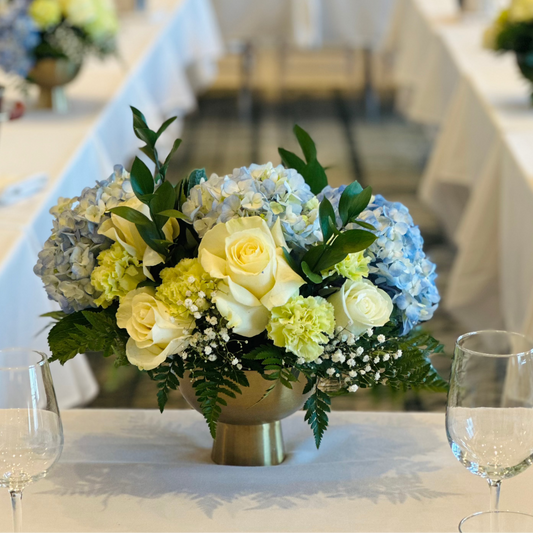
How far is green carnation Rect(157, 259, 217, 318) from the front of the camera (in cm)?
82

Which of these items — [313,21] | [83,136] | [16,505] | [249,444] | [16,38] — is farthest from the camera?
[313,21]

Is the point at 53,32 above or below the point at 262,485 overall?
above

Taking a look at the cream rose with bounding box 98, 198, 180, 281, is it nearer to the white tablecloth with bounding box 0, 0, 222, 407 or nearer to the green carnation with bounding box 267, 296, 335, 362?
the green carnation with bounding box 267, 296, 335, 362

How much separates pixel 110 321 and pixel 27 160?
4.59 feet

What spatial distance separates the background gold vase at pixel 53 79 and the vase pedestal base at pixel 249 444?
1.86 meters

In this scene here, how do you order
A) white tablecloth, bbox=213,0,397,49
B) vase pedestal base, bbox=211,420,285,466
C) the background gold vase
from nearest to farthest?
vase pedestal base, bbox=211,420,285,466, the background gold vase, white tablecloth, bbox=213,0,397,49

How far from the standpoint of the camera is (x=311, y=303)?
82cm

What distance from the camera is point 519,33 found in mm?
2561

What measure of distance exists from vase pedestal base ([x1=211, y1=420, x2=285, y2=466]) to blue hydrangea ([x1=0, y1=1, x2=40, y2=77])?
1.82m

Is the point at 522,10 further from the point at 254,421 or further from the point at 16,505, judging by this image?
the point at 16,505

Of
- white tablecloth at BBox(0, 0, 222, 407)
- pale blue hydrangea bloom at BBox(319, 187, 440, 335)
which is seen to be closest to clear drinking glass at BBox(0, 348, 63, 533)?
pale blue hydrangea bloom at BBox(319, 187, 440, 335)

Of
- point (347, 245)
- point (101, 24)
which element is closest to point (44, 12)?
point (101, 24)

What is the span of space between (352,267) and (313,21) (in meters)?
4.95

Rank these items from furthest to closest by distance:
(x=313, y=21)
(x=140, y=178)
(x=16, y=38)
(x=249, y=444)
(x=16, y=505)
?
(x=313, y=21) < (x=16, y=38) < (x=249, y=444) < (x=140, y=178) < (x=16, y=505)
